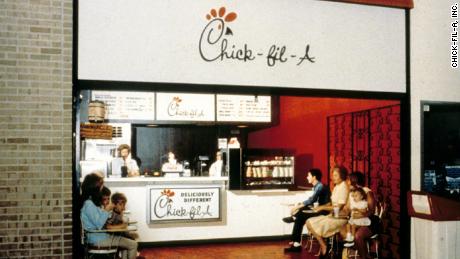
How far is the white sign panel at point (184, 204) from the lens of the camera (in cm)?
786

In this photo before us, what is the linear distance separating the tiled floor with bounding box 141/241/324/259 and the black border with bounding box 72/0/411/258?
217 cm

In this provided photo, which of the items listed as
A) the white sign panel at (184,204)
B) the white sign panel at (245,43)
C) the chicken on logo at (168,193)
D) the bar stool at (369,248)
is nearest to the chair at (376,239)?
the bar stool at (369,248)

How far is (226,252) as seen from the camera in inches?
298

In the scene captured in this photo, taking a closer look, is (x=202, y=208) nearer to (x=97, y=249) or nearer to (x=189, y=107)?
(x=189, y=107)

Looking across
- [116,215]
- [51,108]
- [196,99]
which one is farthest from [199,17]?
[196,99]

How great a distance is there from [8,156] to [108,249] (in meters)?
1.56

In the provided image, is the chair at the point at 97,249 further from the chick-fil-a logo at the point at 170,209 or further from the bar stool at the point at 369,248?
the bar stool at the point at 369,248

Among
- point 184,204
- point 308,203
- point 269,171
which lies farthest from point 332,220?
point 184,204

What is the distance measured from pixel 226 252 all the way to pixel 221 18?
13.6ft

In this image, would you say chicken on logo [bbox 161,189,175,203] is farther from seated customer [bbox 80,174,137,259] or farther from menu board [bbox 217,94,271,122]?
menu board [bbox 217,94,271,122]

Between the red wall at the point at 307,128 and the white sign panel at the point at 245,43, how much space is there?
2.19 m

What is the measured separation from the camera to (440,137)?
6.41 m

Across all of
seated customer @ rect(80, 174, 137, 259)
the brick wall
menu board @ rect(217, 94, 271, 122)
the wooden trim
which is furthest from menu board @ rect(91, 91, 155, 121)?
the wooden trim

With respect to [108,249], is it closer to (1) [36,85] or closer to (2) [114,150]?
(1) [36,85]
